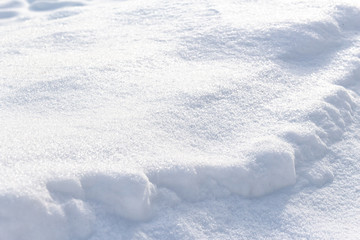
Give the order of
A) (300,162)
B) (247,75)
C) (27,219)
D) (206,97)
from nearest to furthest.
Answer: (27,219) → (300,162) → (206,97) → (247,75)

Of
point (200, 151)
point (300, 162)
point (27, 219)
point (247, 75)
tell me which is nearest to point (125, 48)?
point (247, 75)

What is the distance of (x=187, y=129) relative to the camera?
158 centimetres

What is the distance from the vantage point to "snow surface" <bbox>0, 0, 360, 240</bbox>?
1312 mm

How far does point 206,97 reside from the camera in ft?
5.72

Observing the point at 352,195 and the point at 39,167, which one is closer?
the point at 39,167

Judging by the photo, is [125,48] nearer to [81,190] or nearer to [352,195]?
[81,190]

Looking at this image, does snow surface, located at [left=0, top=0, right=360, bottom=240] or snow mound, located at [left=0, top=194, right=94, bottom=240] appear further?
snow surface, located at [left=0, top=0, right=360, bottom=240]

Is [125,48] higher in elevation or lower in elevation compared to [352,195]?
higher

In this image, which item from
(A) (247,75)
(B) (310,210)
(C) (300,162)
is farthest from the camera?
(A) (247,75)

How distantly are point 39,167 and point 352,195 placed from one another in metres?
0.95

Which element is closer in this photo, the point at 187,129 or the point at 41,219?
the point at 41,219

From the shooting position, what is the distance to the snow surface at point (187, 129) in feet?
4.30

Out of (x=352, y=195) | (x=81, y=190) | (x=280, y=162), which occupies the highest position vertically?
(x=81, y=190)

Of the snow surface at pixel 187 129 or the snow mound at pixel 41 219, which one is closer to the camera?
the snow mound at pixel 41 219
